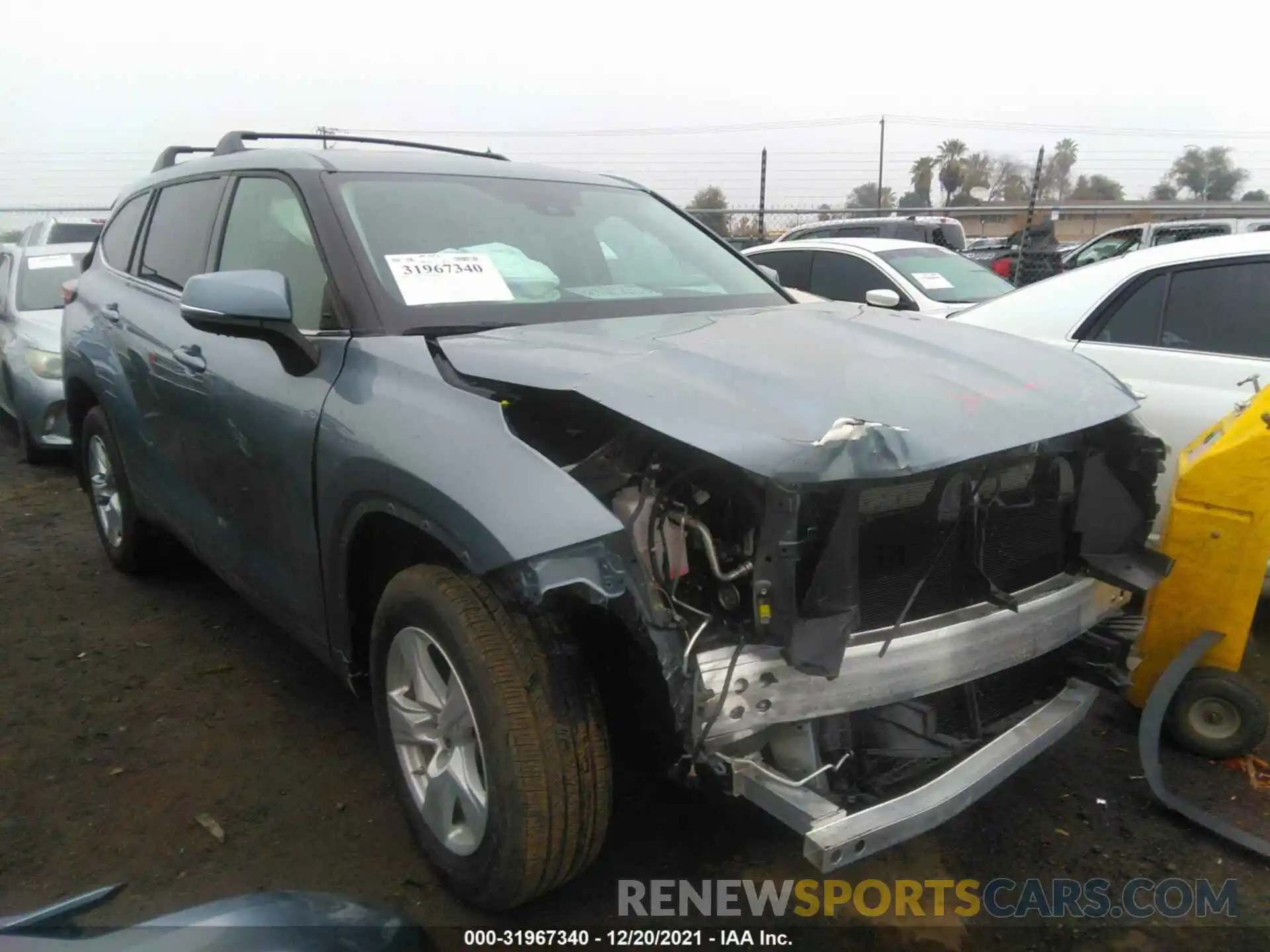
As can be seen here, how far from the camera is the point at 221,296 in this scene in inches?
97.1

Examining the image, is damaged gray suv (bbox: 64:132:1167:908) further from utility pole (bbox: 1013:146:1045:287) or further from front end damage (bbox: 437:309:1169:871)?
utility pole (bbox: 1013:146:1045:287)

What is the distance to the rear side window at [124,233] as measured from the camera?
4.20 metres

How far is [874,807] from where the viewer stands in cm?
197

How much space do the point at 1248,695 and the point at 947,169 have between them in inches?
2659

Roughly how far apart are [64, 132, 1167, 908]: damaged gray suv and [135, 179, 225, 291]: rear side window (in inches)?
15.9

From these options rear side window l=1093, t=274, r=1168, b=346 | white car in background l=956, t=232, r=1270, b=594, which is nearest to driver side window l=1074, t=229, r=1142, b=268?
white car in background l=956, t=232, r=1270, b=594

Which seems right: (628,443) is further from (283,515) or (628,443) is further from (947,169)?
(947,169)

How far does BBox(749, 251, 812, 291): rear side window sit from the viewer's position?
8.68 meters

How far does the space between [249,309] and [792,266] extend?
7.03m

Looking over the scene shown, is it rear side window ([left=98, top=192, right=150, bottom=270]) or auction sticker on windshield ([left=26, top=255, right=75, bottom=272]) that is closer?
rear side window ([left=98, top=192, right=150, bottom=270])

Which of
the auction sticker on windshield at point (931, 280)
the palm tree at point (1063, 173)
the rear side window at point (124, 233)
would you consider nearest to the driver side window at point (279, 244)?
the rear side window at point (124, 233)

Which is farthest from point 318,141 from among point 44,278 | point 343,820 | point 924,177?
point 924,177

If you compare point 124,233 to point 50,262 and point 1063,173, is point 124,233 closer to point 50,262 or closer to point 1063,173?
point 50,262

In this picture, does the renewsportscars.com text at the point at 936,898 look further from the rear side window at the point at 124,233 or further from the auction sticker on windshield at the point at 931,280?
the auction sticker on windshield at the point at 931,280
